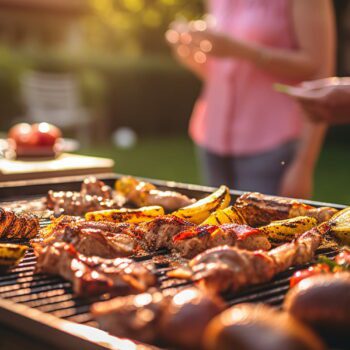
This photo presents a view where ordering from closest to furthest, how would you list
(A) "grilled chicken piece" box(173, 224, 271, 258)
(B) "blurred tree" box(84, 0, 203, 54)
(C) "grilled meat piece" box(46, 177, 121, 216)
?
(A) "grilled chicken piece" box(173, 224, 271, 258), (C) "grilled meat piece" box(46, 177, 121, 216), (B) "blurred tree" box(84, 0, 203, 54)

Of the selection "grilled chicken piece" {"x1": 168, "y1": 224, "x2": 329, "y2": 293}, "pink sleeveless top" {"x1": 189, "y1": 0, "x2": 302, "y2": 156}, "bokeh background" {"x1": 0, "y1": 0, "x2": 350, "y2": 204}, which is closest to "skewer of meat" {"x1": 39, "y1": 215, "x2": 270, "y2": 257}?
"grilled chicken piece" {"x1": 168, "y1": 224, "x2": 329, "y2": 293}

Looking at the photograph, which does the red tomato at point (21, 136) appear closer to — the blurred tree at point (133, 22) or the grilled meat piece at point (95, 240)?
the grilled meat piece at point (95, 240)

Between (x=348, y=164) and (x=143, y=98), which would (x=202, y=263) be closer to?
(x=348, y=164)

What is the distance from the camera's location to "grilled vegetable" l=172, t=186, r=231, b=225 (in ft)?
11.0

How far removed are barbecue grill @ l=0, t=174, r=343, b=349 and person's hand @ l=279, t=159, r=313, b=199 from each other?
74.2 inches

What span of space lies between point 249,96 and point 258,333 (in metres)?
3.79

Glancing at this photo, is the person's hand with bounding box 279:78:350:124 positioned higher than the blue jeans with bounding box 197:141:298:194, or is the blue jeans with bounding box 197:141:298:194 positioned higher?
the person's hand with bounding box 279:78:350:124

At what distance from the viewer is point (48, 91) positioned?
22.0 meters

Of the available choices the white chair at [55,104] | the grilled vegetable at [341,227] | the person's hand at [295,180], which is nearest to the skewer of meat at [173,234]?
the grilled vegetable at [341,227]

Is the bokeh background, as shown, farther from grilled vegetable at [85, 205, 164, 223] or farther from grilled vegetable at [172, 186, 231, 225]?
grilled vegetable at [85, 205, 164, 223]

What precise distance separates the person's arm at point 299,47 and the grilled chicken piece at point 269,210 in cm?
161

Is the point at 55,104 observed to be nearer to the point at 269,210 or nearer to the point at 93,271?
the point at 269,210

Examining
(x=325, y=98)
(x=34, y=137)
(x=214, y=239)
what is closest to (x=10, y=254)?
(x=214, y=239)

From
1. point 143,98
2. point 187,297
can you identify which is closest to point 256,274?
point 187,297
